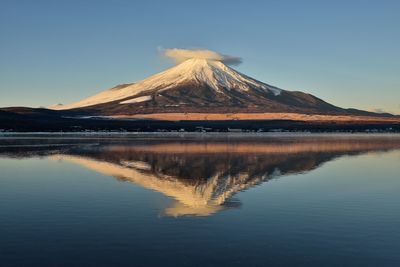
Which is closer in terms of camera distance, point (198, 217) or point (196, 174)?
point (198, 217)

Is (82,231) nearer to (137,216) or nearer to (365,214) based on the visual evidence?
(137,216)

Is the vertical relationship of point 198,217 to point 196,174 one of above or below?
below

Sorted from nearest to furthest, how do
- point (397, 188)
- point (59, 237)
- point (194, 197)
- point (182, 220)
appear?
point (59, 237), point (182, 220), point (194, 197), point (397, 188)

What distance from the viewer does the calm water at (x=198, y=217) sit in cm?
1073

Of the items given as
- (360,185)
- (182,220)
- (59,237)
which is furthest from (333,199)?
(59,237)

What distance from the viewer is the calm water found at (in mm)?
10734

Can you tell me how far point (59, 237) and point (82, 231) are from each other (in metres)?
0.76

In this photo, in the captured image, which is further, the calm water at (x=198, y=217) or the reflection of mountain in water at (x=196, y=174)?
the reflection of mountain in water at (x=196, y=174)

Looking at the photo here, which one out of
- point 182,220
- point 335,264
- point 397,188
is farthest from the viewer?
point 397,188

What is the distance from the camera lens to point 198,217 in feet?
48.0

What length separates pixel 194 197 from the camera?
18438 millimetres

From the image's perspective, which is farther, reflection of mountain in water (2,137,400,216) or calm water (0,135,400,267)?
reflection of mountain in water (2,137,400,216)

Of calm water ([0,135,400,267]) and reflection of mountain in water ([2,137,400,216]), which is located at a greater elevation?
reflection of mountain in water ([2,137,400,216])

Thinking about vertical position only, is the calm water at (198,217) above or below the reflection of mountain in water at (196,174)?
below
